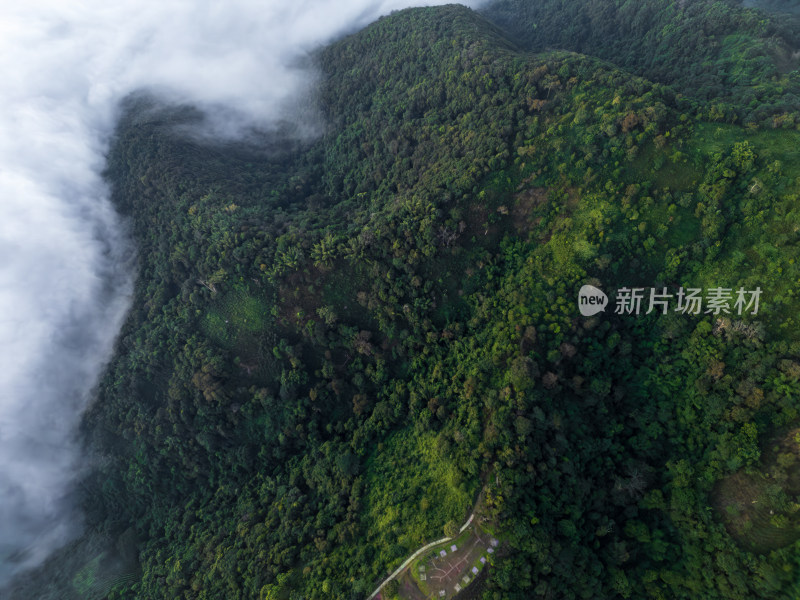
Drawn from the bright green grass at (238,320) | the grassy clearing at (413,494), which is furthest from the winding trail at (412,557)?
the bright green grass at (238,320)

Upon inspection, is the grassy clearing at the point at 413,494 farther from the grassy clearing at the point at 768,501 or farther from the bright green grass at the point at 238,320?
the grassy clearing at the point at 768,501

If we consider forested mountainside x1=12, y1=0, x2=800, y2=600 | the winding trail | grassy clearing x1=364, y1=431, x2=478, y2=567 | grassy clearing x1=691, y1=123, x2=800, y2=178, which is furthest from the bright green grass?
grassy clearing x1=691, y1=123, x2=800, y2=178

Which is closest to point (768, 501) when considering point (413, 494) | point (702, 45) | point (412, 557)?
Answer: point (413, 494)

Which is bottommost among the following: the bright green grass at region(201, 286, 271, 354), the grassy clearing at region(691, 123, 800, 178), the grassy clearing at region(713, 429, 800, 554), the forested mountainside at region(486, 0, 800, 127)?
the grassy clearing at region(713, 429, 800, 554)

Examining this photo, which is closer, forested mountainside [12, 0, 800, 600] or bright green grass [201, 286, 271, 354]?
forested mountainside [12, 0, 800, 600]

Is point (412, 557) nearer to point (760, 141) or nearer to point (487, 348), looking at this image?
point (487, 348)

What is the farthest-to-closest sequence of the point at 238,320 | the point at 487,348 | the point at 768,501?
the point at 238,320 → the point at 487,348 → the point at 768,501

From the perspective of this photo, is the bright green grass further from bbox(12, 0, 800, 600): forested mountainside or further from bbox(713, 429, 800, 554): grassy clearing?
bbox(713, 429, 800, 554): grassy clearing

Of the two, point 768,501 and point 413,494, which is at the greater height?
point 413,494
